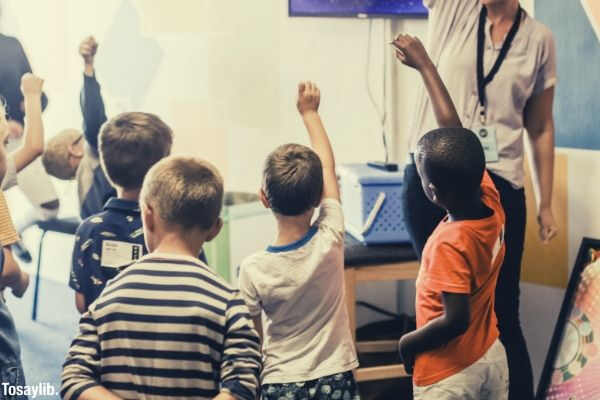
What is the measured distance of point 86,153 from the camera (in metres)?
2.28

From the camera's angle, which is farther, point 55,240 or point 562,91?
point 562,91

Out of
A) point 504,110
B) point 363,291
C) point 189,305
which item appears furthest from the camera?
point 363,291

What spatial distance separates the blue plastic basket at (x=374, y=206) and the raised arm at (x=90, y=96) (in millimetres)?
884

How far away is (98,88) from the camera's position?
231cm

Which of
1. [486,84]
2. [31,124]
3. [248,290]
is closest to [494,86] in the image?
[486,84]

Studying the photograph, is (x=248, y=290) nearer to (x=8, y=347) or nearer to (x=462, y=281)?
(x=462, y=281)

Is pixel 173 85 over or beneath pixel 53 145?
over

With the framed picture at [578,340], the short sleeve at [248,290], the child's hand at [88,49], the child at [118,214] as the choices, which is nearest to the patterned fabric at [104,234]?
the child at [118,214]

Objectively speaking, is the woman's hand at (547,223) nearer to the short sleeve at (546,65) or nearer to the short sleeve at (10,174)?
the short sleeve at (546,65)

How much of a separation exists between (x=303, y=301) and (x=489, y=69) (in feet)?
2.74

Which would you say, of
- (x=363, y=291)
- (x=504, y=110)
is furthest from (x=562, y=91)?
(x=363, y=291)

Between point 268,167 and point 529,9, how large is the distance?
1.44 meters

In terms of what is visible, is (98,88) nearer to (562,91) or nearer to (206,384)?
(206,384)

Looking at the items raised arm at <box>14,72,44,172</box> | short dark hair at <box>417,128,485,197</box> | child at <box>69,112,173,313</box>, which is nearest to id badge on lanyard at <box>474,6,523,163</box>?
short dark hair at <box>417,128,485,197</box>
